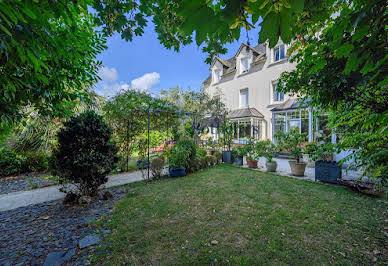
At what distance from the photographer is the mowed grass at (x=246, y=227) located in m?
2.11

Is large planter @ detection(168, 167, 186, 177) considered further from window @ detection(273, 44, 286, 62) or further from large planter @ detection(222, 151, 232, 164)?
window @ detection(273, 44, 286, 62)

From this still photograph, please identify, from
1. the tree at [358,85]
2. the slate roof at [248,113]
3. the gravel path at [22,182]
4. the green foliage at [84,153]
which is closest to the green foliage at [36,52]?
the green foliage at [84,153]

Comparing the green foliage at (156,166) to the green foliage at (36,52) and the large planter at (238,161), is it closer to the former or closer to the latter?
the green foliage at (36,52)

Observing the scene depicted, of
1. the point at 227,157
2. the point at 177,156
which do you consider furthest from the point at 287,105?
the point at 177,156

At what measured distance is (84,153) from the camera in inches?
140

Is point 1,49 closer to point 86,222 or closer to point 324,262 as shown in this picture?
point 86,222

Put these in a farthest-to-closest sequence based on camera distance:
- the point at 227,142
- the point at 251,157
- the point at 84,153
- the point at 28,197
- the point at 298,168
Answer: the point at 227,142
the point at 251,157
the point at 298,168
the point at 28,197
the point at 84,153

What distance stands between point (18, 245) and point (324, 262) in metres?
4.32

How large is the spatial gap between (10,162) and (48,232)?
6.12 meters

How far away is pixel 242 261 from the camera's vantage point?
2016mm

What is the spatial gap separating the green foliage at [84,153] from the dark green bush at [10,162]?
16.1 feet

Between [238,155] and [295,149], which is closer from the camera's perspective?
[295,149]

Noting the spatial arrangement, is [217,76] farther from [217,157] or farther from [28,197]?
[28,197]

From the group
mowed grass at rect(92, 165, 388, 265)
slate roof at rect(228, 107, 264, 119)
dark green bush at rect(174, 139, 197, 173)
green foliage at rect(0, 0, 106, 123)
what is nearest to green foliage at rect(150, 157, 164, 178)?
dark green bush at rect(174, 139, 197, 173)
